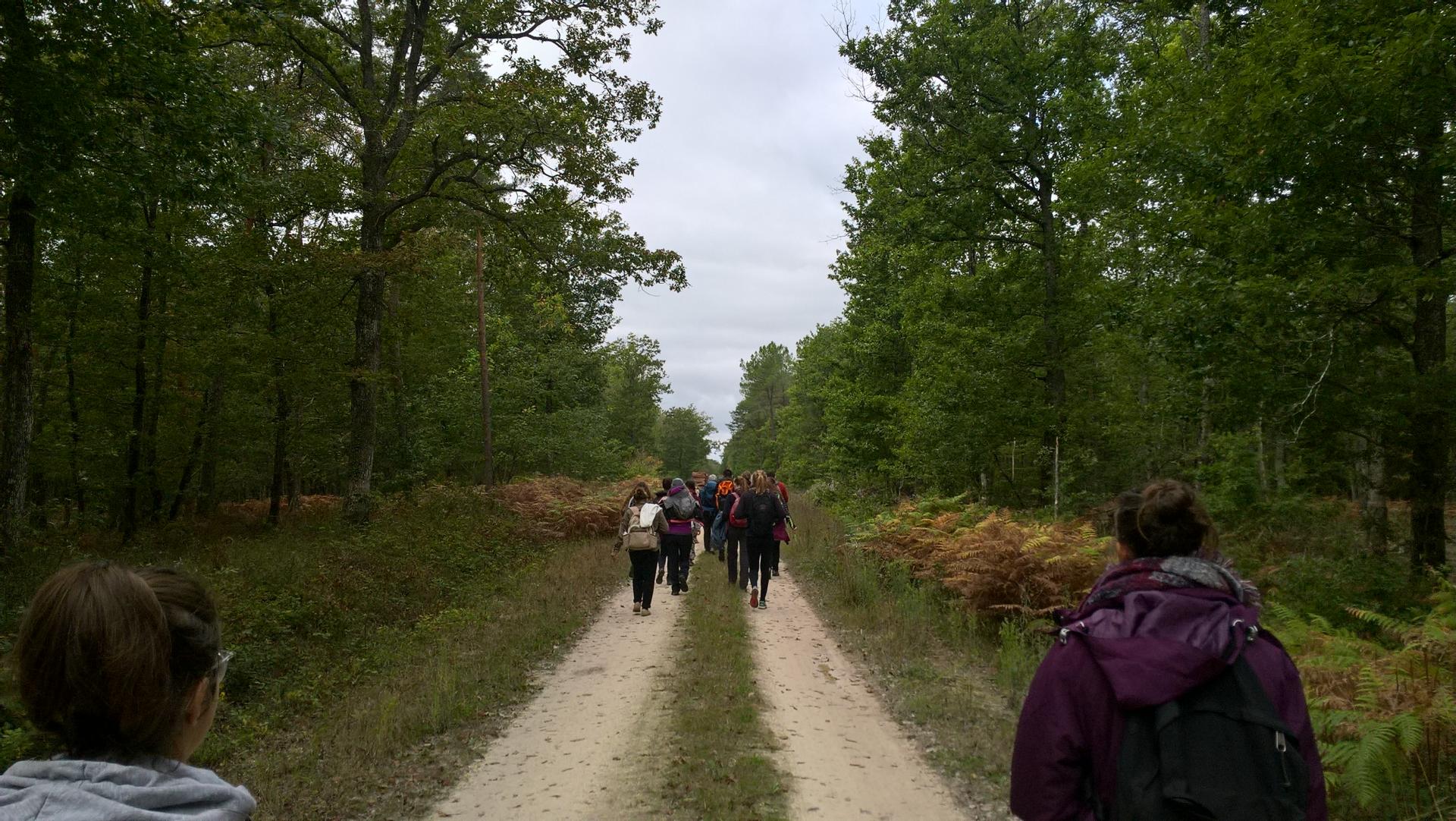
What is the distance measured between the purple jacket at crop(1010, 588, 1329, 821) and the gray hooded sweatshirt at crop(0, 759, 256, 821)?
6.66ft

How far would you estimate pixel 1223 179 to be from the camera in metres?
10.1

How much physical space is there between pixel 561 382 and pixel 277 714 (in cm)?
2622

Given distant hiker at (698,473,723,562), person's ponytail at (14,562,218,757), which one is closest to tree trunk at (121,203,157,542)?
distant hiker at (698,473,723,562)

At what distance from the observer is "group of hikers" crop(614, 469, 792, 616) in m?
11.6

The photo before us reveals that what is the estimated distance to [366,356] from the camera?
16.6 m

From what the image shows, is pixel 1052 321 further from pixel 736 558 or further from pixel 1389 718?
pixel 1389 718

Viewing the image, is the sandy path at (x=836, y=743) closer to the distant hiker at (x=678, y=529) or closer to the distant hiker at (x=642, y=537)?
the distant hiker at (x=642, y=537)

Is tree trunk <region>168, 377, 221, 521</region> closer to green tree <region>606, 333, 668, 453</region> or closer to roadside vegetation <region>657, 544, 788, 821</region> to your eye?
roadside vegetation <region>657, 544, 788, 821</region>

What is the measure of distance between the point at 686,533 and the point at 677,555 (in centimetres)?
54

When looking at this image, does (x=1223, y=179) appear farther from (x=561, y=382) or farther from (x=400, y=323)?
(x=561, y=382)

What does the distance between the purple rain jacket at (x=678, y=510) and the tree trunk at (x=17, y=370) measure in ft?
27.7

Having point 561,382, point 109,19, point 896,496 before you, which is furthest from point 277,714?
point 561,382

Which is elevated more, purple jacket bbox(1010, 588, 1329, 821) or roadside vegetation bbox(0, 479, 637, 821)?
purple jacket bbox(1010, 588, 1329, 821)

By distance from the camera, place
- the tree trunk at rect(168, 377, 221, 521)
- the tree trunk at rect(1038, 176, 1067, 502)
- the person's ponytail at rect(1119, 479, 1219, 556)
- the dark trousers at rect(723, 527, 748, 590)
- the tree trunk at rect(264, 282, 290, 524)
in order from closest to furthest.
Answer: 1. the person's ponytail at rect(1119, 479, 1219, 556)
2. the dark trousers at rect(723, 527, 748, 590)
3. the tree trunk at rect(1038, 176, 1067, 502)
4. the tree trunk at rect(264, 282, 290, 524)
5. the tree trunk at rect(168, 377, 221, 521)
